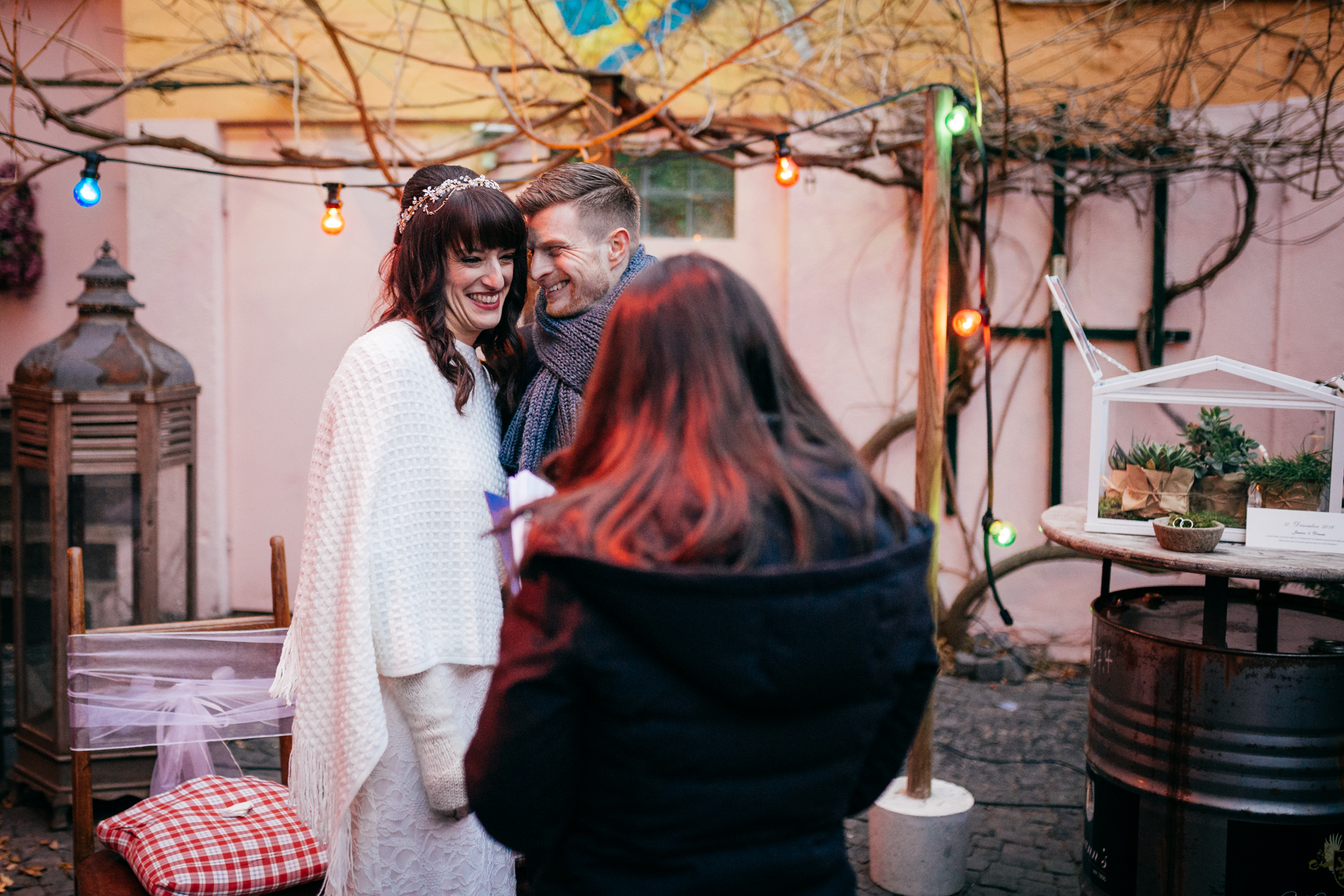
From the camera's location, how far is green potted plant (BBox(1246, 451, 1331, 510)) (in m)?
2.72

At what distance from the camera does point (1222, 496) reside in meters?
2.87

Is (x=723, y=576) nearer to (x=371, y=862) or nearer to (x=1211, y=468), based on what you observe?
(x=371, y=862)

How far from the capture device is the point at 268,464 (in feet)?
19.4

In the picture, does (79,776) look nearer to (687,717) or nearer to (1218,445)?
(687,717)

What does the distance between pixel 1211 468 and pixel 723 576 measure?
2254 millimetres

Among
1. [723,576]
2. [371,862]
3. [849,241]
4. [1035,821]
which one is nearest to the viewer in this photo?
[723,576]

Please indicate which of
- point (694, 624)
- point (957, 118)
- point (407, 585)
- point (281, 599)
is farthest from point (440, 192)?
point (957, 118)

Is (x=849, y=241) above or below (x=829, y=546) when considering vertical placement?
above

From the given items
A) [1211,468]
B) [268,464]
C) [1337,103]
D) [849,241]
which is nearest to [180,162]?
[268,464]

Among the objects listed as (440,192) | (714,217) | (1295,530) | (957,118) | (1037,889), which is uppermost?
(714,217)

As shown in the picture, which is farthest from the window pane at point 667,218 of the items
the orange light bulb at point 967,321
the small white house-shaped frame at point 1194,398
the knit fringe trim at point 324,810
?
the knit fringe trim at point 324,810

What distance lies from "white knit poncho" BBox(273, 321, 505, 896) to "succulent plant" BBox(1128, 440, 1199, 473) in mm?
1953

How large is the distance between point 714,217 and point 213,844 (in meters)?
4.23

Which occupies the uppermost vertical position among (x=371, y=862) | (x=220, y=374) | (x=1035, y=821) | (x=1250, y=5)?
(x=1250, y=5)
